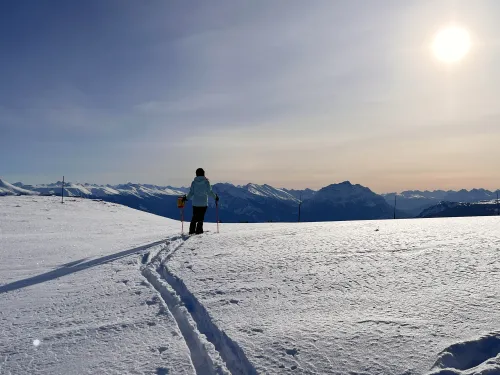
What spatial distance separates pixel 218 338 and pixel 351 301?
5.73ft

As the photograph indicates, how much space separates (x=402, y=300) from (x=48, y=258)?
738 centimetres

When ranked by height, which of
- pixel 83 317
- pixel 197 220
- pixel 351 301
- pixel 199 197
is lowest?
pixel 83 317

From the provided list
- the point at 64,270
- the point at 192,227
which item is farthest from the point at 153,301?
the point at 192,227

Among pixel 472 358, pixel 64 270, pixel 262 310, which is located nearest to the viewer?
pixel 472 358

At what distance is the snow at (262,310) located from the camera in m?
2.90

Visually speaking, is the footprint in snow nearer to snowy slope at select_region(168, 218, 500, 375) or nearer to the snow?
the snow

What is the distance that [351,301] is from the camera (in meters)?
4.11

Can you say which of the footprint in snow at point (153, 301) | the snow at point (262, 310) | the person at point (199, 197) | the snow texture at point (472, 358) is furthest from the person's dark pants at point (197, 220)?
the snow texture at point (472, 358)

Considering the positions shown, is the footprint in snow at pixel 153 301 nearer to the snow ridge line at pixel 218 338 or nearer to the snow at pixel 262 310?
the snow at pixel 262 310

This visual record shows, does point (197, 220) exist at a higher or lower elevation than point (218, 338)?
higher

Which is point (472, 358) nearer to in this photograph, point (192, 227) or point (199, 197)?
point (192, 227)

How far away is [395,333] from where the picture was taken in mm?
3207

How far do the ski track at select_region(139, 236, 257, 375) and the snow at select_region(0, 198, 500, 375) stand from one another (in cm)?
2

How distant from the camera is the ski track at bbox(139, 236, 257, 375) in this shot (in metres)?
2.90
